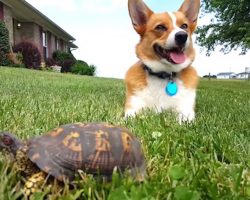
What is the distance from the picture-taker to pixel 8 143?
189 cm

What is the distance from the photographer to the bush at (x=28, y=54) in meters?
29.9

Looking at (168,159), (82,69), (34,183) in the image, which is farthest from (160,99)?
(82,69)

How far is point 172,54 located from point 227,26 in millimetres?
28973

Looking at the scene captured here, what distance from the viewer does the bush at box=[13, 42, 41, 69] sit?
29886mm

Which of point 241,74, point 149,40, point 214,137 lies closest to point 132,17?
point 149,40

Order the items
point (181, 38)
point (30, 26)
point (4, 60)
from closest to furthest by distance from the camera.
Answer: point (181, 38) < point (4, 60) < point (30, 26)

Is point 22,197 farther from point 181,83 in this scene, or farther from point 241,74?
point 241,74

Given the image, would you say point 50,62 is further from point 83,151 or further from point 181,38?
point 83,151

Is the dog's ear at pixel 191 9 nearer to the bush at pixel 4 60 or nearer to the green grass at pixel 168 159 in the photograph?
the green grass at pixel 168 159

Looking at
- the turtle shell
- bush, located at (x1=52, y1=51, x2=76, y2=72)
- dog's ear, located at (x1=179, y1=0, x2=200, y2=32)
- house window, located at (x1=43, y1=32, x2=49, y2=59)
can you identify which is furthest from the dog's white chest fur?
house window, located at (x1=43, y1=32, x2=49, y2=59)

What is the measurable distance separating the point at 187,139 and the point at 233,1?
25.6 m

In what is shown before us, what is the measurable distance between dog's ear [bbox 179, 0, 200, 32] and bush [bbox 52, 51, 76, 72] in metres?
32.8

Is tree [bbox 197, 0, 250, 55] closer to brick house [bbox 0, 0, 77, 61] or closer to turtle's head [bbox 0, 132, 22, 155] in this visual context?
brick house [bbox 0, 0, 77, 61]

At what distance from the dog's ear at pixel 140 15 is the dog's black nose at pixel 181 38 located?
0.60 metres
